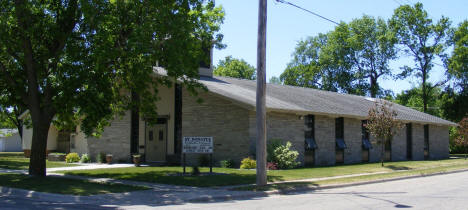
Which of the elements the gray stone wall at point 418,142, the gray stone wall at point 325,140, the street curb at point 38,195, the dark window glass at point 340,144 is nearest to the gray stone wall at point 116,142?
the gray stone wall at point 325,140

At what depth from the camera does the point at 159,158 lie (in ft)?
82.9

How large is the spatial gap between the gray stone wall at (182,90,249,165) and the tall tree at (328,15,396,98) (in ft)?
134

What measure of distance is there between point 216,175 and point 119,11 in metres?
6.98

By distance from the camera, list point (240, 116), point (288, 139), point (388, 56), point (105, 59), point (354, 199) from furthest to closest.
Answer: point (388, 56) < point (288, 139) < point (240, 116) < point (105, 59) < point (354, 199)

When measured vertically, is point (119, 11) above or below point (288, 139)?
above

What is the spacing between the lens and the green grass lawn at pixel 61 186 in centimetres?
1355

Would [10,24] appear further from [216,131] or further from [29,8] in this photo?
[216,131]

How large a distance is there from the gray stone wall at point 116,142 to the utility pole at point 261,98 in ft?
42.9

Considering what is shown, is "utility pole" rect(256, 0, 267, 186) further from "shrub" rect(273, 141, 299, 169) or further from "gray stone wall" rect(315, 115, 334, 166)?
"gray stone wall" rect(315, 115, 334, 166)

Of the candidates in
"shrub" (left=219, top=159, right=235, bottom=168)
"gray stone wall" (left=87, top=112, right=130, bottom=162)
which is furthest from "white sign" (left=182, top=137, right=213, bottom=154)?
"gray stone wall" (left=87, top=112, right=130, bottom=162)

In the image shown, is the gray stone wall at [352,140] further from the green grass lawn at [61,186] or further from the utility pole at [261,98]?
the green grass lawn at [61,186]

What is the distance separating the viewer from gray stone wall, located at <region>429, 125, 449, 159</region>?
3700 cm

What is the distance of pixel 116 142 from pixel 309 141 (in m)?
11.1

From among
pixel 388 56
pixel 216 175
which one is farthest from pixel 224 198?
pixel 388 56
